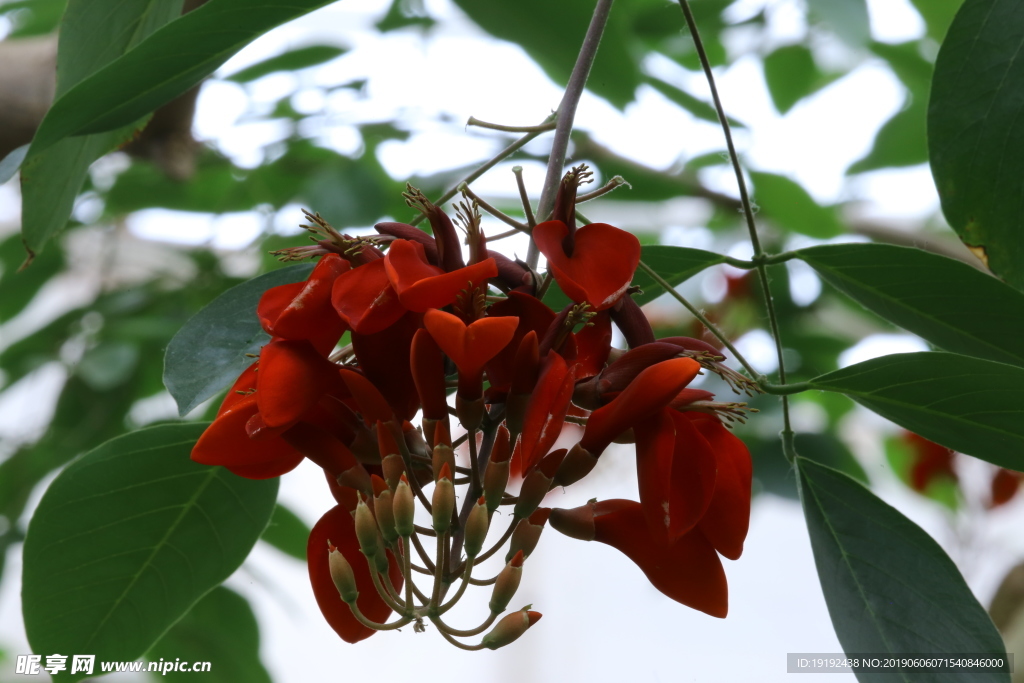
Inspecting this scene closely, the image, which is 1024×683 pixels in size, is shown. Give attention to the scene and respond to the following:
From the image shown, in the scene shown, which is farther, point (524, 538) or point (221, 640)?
point (221, 640)

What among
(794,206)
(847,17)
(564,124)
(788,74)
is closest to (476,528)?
(564,124)

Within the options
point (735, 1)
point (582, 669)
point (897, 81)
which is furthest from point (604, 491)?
point (897, 81)

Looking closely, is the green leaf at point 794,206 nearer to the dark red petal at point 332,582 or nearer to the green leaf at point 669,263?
the green leaf at point 669,263

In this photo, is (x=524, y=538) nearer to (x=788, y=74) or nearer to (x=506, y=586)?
(x=506, y=586)

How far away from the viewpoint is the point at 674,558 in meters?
0.28

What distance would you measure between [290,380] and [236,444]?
0.04 metres

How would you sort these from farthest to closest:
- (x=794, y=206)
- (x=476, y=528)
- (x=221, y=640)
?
(x=794, y=206) → (x=221, y=640) → (x=476, y=528)

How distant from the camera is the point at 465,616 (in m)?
0.90

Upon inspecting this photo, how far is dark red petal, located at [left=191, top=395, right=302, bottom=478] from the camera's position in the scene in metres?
0.27

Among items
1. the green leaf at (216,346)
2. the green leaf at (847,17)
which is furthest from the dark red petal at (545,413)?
the green leaf at (847,17)

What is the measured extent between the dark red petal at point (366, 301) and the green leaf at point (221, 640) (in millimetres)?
535

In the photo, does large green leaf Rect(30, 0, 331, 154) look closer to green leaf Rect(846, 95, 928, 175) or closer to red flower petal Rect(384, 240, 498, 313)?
red flower petal Rect(384, 240, 498, 313)

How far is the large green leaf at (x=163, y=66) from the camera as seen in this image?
336 millimetres

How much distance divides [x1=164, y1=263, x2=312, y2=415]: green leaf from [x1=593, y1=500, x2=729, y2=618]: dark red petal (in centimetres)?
16
